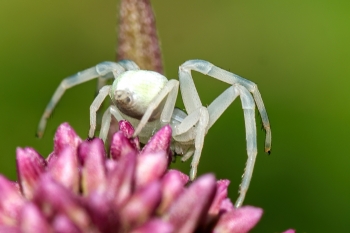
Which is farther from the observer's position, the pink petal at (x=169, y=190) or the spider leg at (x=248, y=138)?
the spider leg at (x=248, y=138)

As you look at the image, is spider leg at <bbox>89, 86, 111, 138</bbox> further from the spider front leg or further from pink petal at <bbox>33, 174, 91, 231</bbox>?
pink petal at <bbox>33, 174, 91, 231</bbox>

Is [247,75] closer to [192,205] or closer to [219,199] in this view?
[219,199]

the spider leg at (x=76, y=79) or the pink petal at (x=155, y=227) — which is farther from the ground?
the spider leg at (x=76, y=79)

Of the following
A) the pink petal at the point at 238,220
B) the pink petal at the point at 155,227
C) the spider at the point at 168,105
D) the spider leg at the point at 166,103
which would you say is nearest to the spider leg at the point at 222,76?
the spider at the point at 168,105

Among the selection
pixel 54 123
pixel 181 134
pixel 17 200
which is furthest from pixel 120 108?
pixel 54 123

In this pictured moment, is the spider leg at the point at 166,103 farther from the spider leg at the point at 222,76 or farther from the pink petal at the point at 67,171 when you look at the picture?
the pink petal at the point at 67,171
